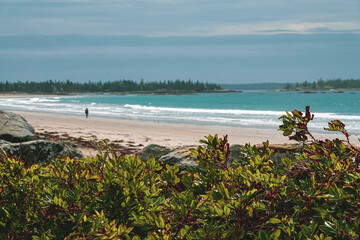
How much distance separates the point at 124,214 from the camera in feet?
6.54

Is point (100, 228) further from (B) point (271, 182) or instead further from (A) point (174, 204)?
(B) point (271, 182)

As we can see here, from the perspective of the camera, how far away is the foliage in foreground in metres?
1.71

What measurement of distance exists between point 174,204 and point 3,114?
29.1 ft

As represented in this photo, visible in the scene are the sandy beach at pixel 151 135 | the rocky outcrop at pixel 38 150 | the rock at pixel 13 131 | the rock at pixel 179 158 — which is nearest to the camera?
the rock at pixel 179 158

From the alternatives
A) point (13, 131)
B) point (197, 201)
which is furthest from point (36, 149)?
point (197, 201)

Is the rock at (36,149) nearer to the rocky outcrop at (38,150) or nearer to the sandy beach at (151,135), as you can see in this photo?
the rocky outcrop at (38,150)

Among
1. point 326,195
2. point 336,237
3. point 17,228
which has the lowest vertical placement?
point 17,228

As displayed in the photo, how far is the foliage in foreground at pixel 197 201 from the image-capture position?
5.60ft

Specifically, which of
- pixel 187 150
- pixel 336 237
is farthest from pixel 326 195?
pixel 187 150

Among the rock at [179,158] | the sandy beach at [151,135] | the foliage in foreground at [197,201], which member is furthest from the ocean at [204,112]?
the foliage in foreground at [197,201]

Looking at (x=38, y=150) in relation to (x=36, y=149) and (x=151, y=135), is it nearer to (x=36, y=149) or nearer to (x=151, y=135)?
(x=36, y=149)

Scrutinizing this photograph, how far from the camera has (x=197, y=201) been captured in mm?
1814

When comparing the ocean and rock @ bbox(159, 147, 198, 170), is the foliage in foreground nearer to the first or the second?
rock @ bbox(159, 147, 198, 170)

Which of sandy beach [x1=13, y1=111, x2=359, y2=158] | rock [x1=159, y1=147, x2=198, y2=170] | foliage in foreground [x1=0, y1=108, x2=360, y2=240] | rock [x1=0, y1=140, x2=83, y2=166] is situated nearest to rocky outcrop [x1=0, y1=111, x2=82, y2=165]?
rock [x1=0, y1=140, x2=83, y2=166]
